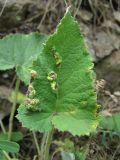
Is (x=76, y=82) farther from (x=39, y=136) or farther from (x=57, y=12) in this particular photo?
(x=57, y=12)

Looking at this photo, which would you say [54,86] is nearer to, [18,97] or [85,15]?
[18,97]

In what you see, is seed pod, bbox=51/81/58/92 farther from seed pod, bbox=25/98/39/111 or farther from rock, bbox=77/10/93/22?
rock, bbox=77/10/93/22

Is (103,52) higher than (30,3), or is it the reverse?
(30,3)

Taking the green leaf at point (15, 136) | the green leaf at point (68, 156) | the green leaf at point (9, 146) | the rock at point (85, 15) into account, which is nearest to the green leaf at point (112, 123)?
the green leaf at point (68, 156)

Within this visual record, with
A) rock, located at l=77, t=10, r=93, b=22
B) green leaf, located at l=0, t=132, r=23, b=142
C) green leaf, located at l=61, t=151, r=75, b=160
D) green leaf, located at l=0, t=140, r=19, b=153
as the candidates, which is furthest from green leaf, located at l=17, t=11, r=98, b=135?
rock, located at l=77, t=10, r=93, b=22

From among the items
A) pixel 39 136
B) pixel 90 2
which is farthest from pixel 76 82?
pixel 90 2

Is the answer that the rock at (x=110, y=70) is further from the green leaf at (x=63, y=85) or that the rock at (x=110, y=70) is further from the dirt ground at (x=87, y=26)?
the green leaf at (x=63, y=85)

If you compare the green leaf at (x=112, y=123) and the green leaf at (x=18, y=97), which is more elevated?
the green leaf at (x=18, y=97)
